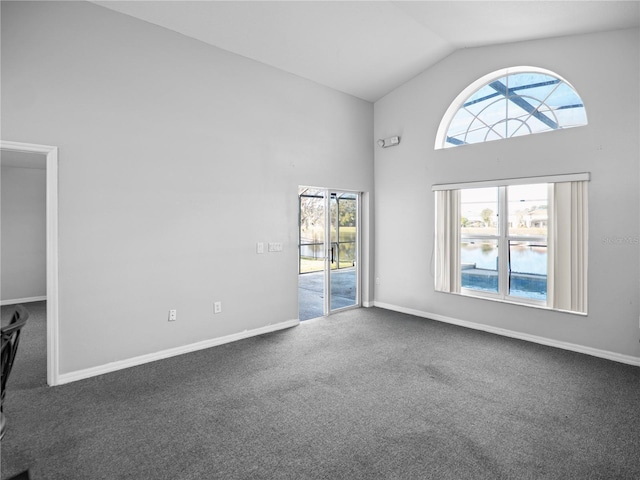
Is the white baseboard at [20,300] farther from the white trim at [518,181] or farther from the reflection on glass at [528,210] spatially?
the reflection on glass at [528,210]

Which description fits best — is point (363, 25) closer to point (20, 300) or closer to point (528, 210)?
point (528, 210)

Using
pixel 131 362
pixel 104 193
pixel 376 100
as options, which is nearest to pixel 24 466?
pixel 131 362

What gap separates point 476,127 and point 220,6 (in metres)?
3.52

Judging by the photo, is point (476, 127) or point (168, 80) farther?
point (476, 127)

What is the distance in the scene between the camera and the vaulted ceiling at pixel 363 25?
11.5ft

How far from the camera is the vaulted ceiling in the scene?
3.50 meters

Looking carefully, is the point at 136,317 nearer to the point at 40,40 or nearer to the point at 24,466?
the point at 24,466

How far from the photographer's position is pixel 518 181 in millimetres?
4418

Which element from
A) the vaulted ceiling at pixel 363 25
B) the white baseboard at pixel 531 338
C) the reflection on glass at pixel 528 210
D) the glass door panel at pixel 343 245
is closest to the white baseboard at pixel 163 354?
the glass door panel at pixel 343 245

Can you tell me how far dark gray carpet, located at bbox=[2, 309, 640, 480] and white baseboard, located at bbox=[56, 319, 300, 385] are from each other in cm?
11

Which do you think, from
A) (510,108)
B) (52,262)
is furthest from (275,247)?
(510,108)

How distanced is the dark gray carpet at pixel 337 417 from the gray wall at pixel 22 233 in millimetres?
3393

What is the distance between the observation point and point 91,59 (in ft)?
10.9

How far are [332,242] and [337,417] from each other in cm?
335
